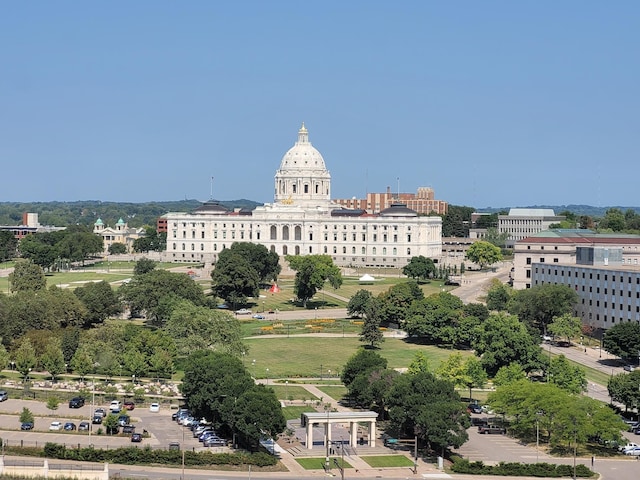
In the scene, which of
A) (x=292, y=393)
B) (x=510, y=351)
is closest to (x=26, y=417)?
(x=292, y=393)

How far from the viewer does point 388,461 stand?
67500 mm

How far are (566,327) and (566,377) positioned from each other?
29.0 m

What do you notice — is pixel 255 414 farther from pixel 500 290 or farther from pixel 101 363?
pixel 500 290

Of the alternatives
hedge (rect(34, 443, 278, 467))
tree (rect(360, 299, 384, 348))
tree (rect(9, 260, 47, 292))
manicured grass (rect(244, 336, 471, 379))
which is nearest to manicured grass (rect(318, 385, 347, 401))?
manicured grass (rect(244, 336, 471, 379))

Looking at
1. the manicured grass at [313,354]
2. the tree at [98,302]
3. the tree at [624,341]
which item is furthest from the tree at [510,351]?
the tree at [98,302]

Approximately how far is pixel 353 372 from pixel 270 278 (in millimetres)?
81878

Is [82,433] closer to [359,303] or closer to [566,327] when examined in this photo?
[566,327]

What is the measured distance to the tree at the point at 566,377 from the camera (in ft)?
267

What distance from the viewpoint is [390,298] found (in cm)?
12569

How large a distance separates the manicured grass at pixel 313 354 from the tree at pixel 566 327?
9.93m

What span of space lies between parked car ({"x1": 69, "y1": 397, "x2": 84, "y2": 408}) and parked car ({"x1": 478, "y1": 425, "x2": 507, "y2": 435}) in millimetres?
26831

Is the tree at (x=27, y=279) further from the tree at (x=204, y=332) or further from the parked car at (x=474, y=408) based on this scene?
the parked car at (x=474, y=408)

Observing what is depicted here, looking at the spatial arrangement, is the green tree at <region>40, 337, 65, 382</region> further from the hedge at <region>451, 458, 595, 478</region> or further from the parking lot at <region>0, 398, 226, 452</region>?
the hedge at <region>451, 458, 595, 478</region>

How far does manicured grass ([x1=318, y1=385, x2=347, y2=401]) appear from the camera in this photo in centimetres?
8500
